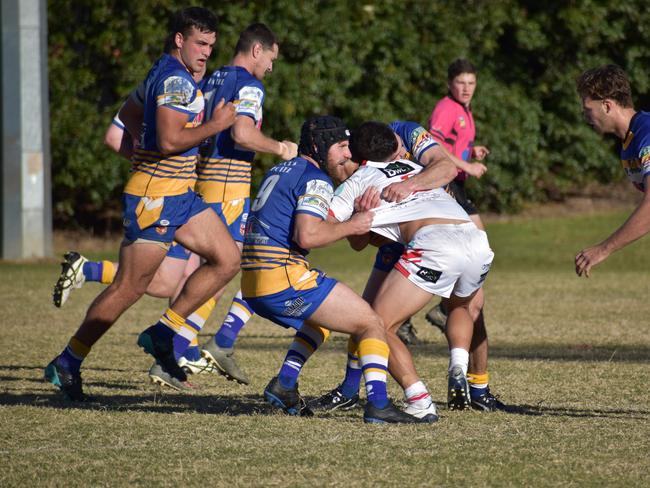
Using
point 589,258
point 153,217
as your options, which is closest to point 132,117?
point 153,217

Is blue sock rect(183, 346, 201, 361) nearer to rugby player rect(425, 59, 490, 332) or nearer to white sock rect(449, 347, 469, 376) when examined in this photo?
white sock rect(449, 347, 469, 376)

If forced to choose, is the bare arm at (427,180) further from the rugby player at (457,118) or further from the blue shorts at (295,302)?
the rugby player at (457,118)

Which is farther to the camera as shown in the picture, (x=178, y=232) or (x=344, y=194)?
(x=178, y=232)

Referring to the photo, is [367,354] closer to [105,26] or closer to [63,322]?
[63,322]

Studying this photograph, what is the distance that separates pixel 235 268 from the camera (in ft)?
24.8

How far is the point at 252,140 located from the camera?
7.71 meters

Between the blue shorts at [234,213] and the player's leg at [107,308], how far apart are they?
3.37 feet

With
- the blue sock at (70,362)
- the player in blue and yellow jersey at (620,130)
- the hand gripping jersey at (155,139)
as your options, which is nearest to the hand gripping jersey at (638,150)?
the player in blue and yellow jersey at (620,130)

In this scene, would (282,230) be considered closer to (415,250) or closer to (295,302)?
(295,302)

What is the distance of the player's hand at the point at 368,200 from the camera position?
6199 millimetres

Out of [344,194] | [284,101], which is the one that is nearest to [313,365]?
[344,194]

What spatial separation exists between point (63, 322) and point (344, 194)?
571cm

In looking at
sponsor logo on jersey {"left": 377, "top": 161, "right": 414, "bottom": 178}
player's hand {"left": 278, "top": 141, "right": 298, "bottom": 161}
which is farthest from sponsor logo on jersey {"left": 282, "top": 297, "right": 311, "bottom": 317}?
player's hand {"left": 278, "top": 141, "right": 298, "bottom": 161}

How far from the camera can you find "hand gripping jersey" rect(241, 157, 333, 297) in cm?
605
